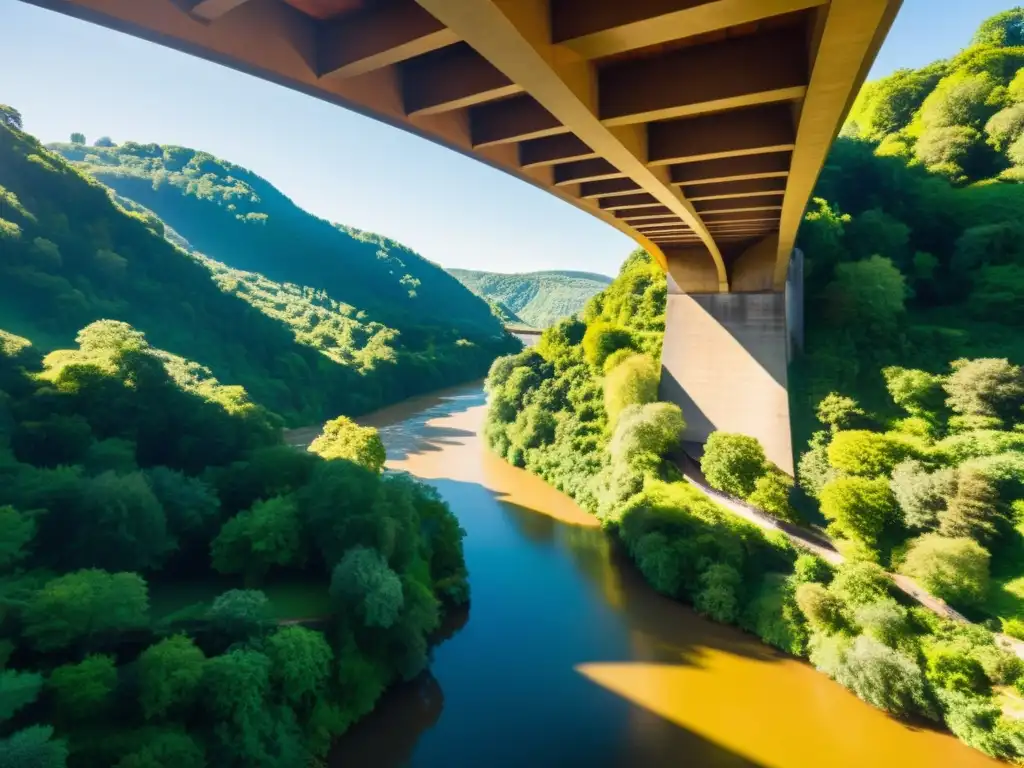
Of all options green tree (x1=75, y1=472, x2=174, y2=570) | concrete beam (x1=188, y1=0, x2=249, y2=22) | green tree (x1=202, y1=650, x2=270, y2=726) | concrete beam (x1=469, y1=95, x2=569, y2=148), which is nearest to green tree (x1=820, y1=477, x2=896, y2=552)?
concrete beam (x1=469, y1=95, x2=569, y2=148)

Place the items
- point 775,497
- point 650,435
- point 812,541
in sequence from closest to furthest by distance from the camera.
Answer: point 812,541 → point 775,497 → point 650,435

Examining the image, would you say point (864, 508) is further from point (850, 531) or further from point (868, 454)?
point (868, 454)

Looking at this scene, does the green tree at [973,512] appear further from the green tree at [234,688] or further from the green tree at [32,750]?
the green tree at [32,750]

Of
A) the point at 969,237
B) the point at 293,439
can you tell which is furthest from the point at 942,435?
the point at 293,439

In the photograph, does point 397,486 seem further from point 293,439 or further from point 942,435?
point 293,439

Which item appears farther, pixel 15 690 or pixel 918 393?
pixel 918 393

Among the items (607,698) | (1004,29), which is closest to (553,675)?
(607,698)
